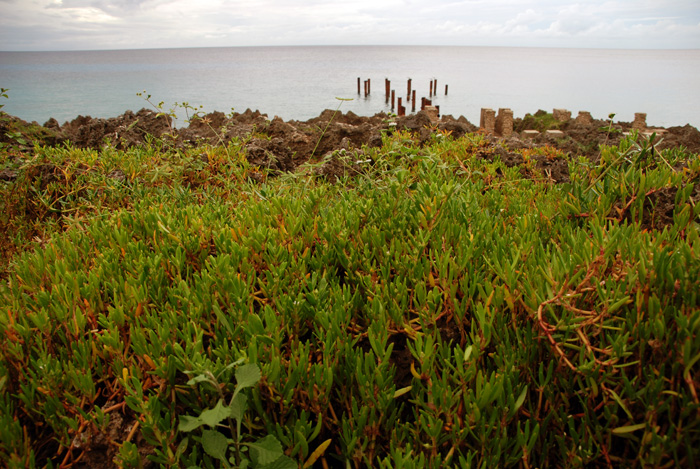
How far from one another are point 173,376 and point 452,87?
64328mm

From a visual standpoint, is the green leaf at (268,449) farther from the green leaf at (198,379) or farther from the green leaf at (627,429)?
the green leaf at (627,429)

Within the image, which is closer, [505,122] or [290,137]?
[290,137]

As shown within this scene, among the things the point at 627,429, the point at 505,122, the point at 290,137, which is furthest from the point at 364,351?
the point at 505,122

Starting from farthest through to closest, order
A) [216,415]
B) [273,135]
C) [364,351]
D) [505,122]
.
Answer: [505,122]
[273,135]
[364,351]
[216,415]

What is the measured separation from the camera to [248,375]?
1286mm

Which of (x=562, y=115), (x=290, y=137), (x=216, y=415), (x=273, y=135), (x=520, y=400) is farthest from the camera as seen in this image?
(x=562, y=115)

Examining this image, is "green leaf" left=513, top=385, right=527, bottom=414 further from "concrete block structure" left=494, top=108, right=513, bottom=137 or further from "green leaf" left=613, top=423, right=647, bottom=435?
"concrete block structure" left=494, top=108, right=513, bottom=137

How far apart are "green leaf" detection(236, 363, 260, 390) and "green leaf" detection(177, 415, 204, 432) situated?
15 cm

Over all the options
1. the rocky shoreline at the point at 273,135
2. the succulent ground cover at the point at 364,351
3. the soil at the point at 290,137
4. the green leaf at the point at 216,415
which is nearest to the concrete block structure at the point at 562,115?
the rocky shoreline at the point at 273,135

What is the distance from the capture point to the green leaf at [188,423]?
1.23m

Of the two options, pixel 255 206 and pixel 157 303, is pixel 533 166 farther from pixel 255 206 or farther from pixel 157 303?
pixel 157 303

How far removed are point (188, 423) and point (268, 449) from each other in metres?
0.25

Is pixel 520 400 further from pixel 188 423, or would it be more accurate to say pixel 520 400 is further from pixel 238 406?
pixel 188 423

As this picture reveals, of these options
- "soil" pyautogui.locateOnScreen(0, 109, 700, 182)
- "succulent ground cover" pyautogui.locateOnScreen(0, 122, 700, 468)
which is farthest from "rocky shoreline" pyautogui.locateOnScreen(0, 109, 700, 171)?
"succulent ground cover" pyautogui.locateOnScreen(0, 122, 700, 468)
